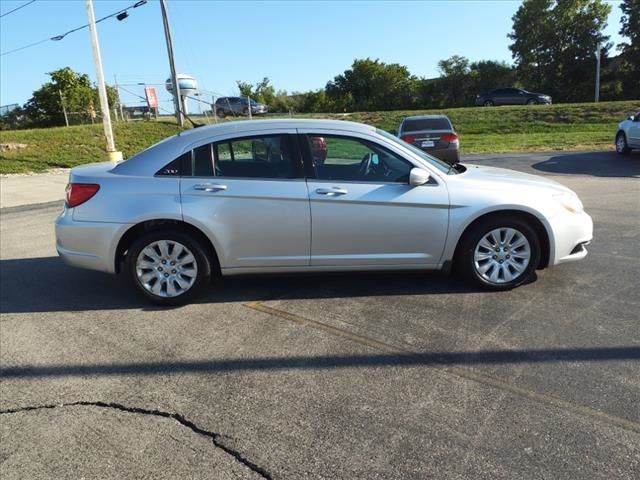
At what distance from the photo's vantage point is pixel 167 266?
452cm

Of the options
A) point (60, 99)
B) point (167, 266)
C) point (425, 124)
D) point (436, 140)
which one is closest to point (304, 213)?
point (167, 266)

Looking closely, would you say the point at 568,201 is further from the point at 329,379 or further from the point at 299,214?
the point at 329,379

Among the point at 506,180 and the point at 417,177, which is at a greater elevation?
the point at 417,177

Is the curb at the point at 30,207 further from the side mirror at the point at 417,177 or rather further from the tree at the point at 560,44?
the tree at the point at 560,44

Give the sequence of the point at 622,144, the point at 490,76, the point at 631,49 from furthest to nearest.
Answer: the point at 490,76 < the point at 631,49 < the point at 622,144

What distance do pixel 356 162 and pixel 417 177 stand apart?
57 cm

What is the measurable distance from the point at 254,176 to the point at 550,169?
11187 millimetres

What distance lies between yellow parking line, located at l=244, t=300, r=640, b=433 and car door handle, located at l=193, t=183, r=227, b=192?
3.55 ft

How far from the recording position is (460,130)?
1083 inches

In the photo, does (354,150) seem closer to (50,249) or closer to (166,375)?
(166,375)

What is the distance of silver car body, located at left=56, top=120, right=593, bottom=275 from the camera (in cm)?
440

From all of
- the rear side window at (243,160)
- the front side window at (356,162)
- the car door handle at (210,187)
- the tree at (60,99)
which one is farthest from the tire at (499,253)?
the tree at (60,99)

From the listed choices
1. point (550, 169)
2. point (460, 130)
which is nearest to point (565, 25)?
point (460, 130)

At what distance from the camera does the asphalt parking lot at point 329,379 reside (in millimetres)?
2508
